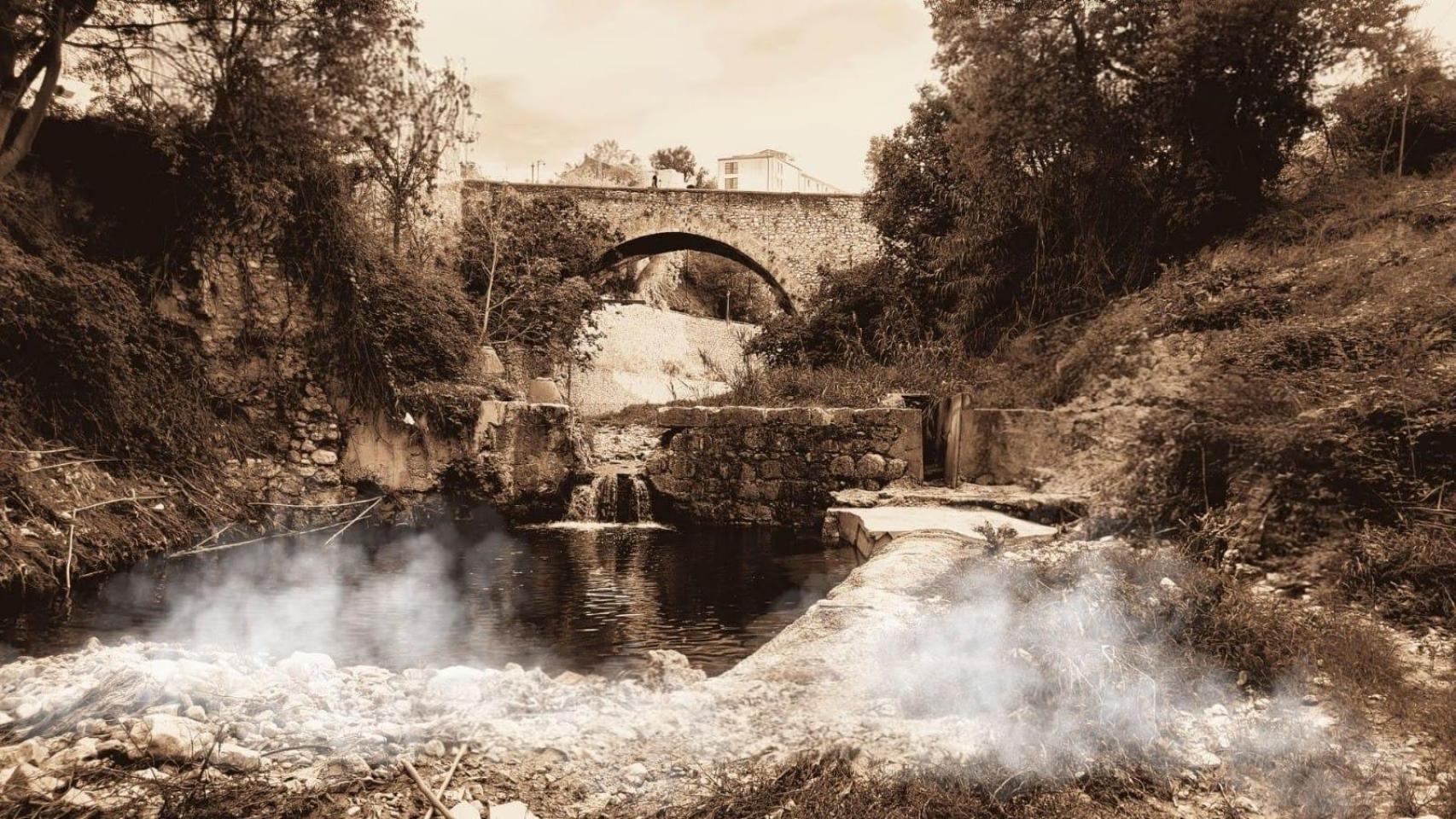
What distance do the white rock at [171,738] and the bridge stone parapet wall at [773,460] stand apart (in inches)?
295

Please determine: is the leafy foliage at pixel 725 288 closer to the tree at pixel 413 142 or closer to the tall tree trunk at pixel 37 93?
the tree at pixel 413 142

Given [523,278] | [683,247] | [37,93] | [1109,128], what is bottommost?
[523,278]

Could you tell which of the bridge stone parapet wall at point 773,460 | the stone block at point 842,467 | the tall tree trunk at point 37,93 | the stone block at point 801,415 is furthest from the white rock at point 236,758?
the stone block at point 801,415

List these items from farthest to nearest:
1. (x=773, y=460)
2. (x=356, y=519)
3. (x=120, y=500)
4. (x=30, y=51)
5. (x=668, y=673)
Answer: (x=773, y=460) → (x=356, y=519) → (x=30, y=51) → (x=120, y=500) → (x=668, y=673)

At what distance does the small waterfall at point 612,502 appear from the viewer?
10.5 metres

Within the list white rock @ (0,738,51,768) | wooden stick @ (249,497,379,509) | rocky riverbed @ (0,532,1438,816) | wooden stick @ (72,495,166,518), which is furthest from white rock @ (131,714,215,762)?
wooden stick @ (249,497,379,509)

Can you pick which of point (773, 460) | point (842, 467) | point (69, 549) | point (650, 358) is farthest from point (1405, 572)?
point (650, 358)

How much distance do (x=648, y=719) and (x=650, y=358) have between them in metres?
23.4

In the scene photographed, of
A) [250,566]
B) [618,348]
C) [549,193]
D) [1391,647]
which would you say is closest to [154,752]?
[1391,647]

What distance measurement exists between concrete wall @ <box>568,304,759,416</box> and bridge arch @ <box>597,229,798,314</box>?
53.8 inches

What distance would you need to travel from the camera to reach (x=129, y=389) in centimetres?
740

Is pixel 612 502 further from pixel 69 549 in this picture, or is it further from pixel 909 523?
pixel 69 549

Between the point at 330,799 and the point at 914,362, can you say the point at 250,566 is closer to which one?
the point at 330,799

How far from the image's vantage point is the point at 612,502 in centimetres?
1059
